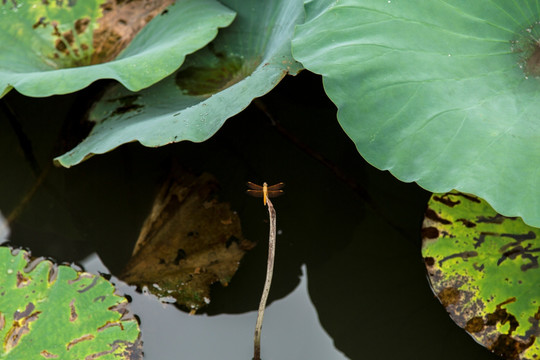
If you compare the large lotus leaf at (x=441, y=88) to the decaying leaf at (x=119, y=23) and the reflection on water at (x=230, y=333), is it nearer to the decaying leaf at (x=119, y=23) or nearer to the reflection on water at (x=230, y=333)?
the reflection on water at (x=230, y=333)

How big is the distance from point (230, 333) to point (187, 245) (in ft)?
1.04

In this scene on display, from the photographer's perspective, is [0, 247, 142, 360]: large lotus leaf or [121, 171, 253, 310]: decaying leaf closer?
[0, 247, 142, 360]: large lotus leaf

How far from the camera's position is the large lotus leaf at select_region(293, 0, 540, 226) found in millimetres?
1408

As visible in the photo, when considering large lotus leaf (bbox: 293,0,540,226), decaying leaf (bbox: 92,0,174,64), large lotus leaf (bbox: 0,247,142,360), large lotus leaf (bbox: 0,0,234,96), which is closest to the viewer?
large lotus leaf (bbox: 293,0,540,226)

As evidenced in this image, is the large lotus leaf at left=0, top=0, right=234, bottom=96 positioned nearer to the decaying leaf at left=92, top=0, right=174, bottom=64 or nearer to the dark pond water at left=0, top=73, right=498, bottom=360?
the decaying leaf at left=92, top=0, right=174, bottom=64

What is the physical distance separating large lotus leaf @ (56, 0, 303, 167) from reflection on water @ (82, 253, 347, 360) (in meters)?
0.51

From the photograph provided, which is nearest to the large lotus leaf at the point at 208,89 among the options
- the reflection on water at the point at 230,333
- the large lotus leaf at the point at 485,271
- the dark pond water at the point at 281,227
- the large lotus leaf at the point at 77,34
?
the large lotus leaf at the point at 77,34

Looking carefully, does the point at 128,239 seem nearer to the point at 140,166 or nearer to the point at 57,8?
the point at 140,166

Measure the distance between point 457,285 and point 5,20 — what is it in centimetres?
176

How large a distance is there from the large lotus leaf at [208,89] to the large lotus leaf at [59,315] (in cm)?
35

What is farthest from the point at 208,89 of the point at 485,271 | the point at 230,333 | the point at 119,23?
the point at 485,271

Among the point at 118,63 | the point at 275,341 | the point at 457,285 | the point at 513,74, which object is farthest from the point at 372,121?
the point at 118,63

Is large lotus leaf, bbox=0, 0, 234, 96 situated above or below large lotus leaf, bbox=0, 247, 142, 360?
above

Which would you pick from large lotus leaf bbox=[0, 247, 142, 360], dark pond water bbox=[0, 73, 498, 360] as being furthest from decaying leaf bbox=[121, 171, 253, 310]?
large lotus leaf bbox=[0, 247, 142, 360]
